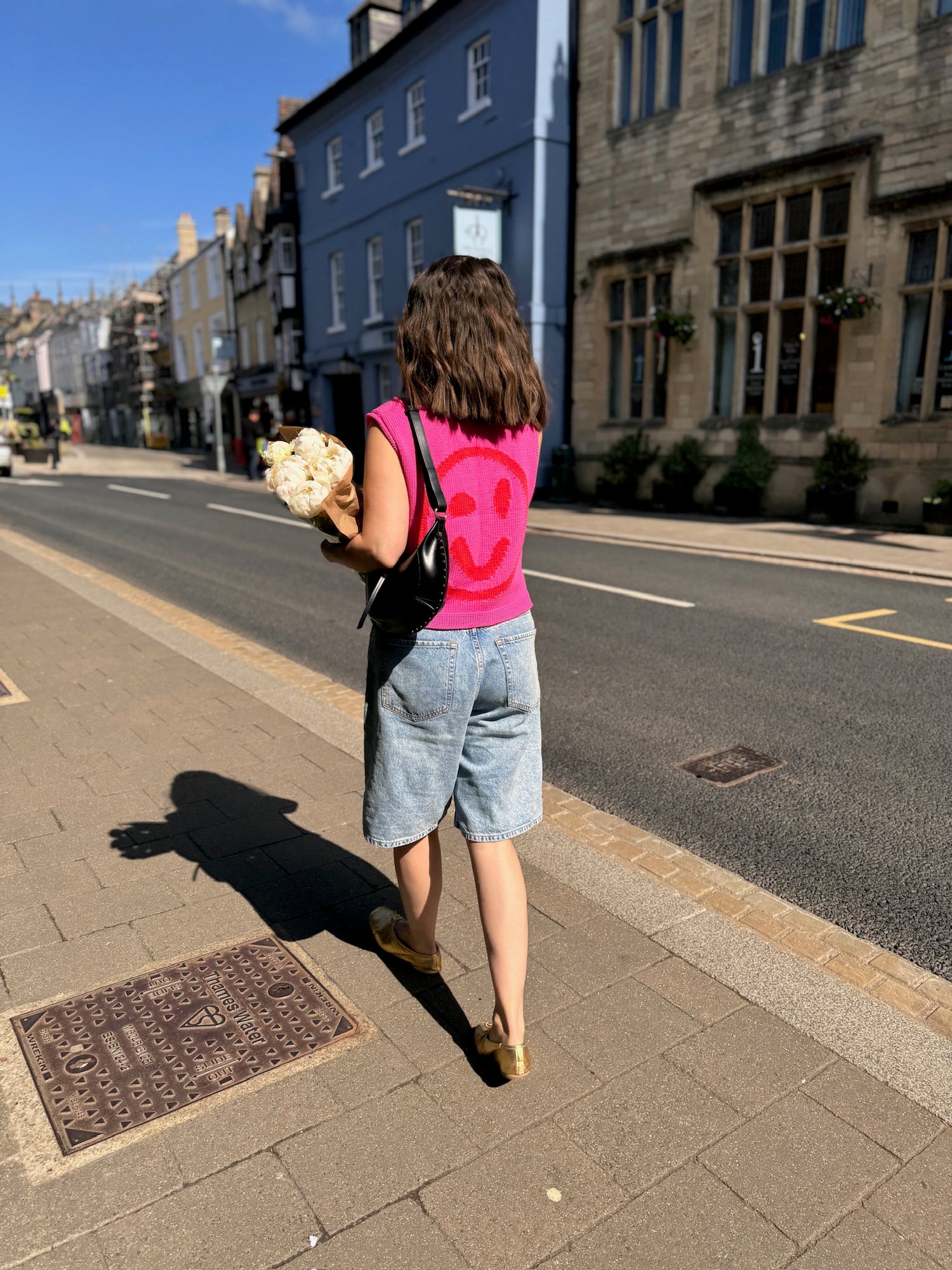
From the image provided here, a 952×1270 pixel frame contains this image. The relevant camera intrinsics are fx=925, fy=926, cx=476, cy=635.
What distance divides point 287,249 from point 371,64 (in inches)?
335

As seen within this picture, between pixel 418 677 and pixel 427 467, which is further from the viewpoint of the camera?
pixel 418 677

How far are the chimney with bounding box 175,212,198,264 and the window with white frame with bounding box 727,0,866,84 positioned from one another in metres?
44.9

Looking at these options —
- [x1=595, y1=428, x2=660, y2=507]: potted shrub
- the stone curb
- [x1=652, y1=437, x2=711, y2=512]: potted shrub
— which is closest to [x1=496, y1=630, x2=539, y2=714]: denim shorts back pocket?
the stone curb

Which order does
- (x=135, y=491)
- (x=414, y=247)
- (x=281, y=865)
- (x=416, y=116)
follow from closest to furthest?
1. (x=281, y=865)
2. (x=135, y=491)
3. (x=416, y=116)
4. (x=414, y=247)

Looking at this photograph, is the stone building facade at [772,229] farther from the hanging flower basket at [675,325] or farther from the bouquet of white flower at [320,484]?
the bouquet of white flower at [320,484]

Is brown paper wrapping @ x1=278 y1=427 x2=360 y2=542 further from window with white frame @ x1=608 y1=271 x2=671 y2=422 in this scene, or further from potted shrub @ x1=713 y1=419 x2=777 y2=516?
window with white frame @ x1=608 y1=271 x2=671 y2=422

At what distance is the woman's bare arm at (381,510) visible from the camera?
86.1 inches

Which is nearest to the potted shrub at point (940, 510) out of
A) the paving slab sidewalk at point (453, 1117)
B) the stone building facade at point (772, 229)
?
the stone building facade at point (772, 229)

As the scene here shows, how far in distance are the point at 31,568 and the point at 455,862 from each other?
854cm

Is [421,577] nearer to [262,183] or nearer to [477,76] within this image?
[477,76]

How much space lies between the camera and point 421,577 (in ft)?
7.18

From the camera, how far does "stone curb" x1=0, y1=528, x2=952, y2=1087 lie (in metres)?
2.78

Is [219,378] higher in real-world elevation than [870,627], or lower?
higher

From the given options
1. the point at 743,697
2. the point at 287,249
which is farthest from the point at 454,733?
the point at 287,249
